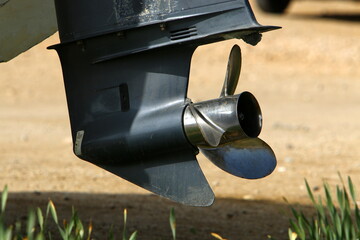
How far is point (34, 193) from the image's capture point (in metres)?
Result: 5.51

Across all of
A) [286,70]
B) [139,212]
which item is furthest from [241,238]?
[286,70]

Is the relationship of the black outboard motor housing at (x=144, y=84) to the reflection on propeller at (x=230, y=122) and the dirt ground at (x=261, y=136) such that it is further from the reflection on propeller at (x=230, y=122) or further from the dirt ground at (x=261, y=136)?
the dirt ground at (x=261, y=136)

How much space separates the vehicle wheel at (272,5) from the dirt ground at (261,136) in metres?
0.36

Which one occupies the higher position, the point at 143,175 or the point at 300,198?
the point at 143,175

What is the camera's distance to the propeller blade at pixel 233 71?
339 cm

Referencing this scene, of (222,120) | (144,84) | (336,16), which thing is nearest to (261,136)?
(144,84)

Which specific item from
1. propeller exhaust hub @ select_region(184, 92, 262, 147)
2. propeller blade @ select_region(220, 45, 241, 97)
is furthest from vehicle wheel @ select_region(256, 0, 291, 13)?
propeller exhaust hub @ select_region(184, 92, 262, 147)

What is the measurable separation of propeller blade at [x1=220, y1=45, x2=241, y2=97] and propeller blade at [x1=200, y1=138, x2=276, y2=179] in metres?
0.22

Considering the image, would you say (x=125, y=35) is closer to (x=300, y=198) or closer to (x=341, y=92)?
(x=300, y=198)

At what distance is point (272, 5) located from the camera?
16438 mm

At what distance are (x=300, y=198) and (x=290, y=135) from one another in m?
2.85

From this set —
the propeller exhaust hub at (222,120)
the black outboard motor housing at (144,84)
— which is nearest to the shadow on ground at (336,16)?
the black outboard motor housing at (144,84)

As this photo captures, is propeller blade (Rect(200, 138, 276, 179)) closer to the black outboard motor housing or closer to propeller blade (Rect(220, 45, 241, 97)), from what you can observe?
the black outboard motor housing

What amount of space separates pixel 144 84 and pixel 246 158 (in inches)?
19.8
